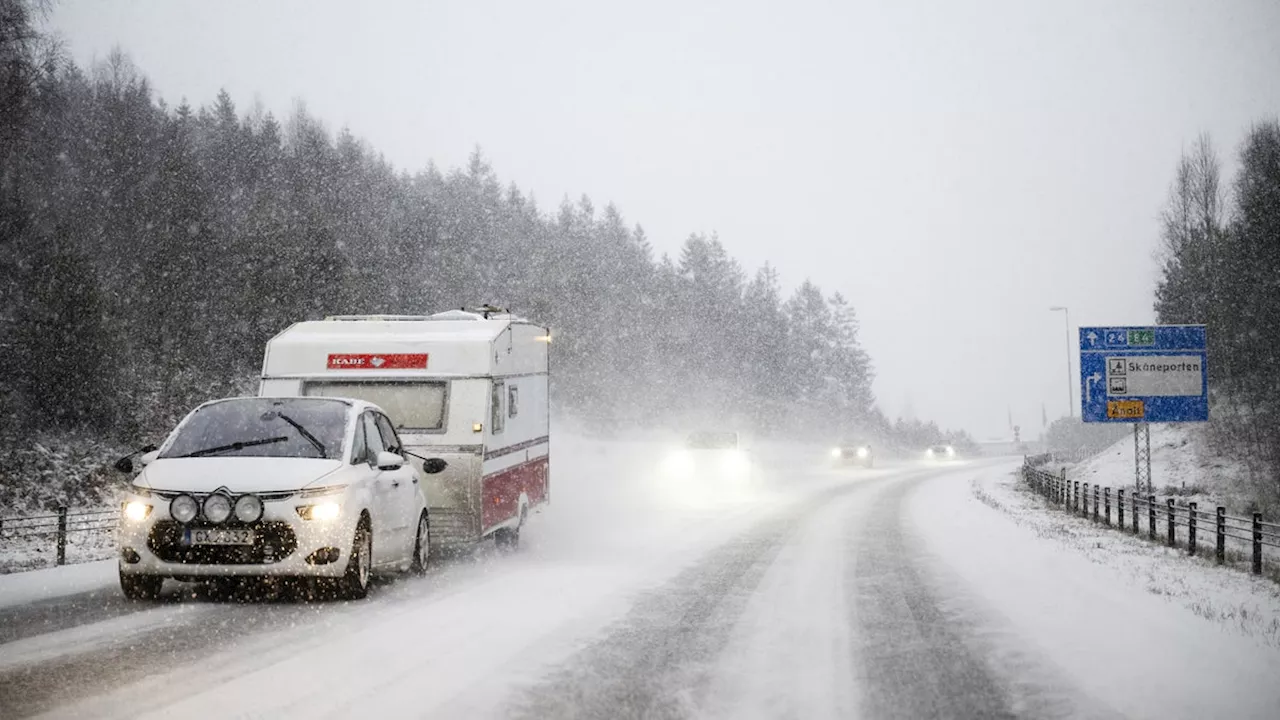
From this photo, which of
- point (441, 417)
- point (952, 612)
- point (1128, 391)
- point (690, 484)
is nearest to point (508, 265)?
point (690, 484)

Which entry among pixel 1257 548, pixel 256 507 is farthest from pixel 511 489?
pixel 1257 548

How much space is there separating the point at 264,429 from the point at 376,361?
3045 mm

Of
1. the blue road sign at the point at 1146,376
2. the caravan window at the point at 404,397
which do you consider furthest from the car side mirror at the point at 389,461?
the blue road sign at the point at 1146,376

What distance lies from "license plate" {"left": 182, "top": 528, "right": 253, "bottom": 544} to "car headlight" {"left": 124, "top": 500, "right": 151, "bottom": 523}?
45cm

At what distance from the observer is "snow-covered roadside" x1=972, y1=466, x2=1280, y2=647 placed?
9.61 meters

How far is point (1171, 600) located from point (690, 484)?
84.6ft

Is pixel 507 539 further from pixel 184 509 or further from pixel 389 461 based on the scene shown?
pixel 184 509

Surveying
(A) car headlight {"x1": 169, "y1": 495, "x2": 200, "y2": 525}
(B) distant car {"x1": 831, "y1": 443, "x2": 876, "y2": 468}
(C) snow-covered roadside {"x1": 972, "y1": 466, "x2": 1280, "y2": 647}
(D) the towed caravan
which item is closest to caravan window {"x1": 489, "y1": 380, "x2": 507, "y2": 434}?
(D) the towed caravan

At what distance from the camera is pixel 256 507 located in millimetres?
9023

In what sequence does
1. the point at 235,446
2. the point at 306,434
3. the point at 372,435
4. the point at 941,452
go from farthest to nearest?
1. the point at 941,452
2. the point at 372,435
3. the point at 306,434
4. the point at 235,446

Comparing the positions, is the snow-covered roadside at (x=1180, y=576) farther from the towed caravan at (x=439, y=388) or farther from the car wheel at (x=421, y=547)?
the car wheel at (x=421, y=547)

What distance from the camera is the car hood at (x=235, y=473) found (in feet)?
29.9

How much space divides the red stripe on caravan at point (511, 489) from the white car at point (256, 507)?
250 cm

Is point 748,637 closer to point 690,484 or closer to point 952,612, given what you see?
point 952,612
